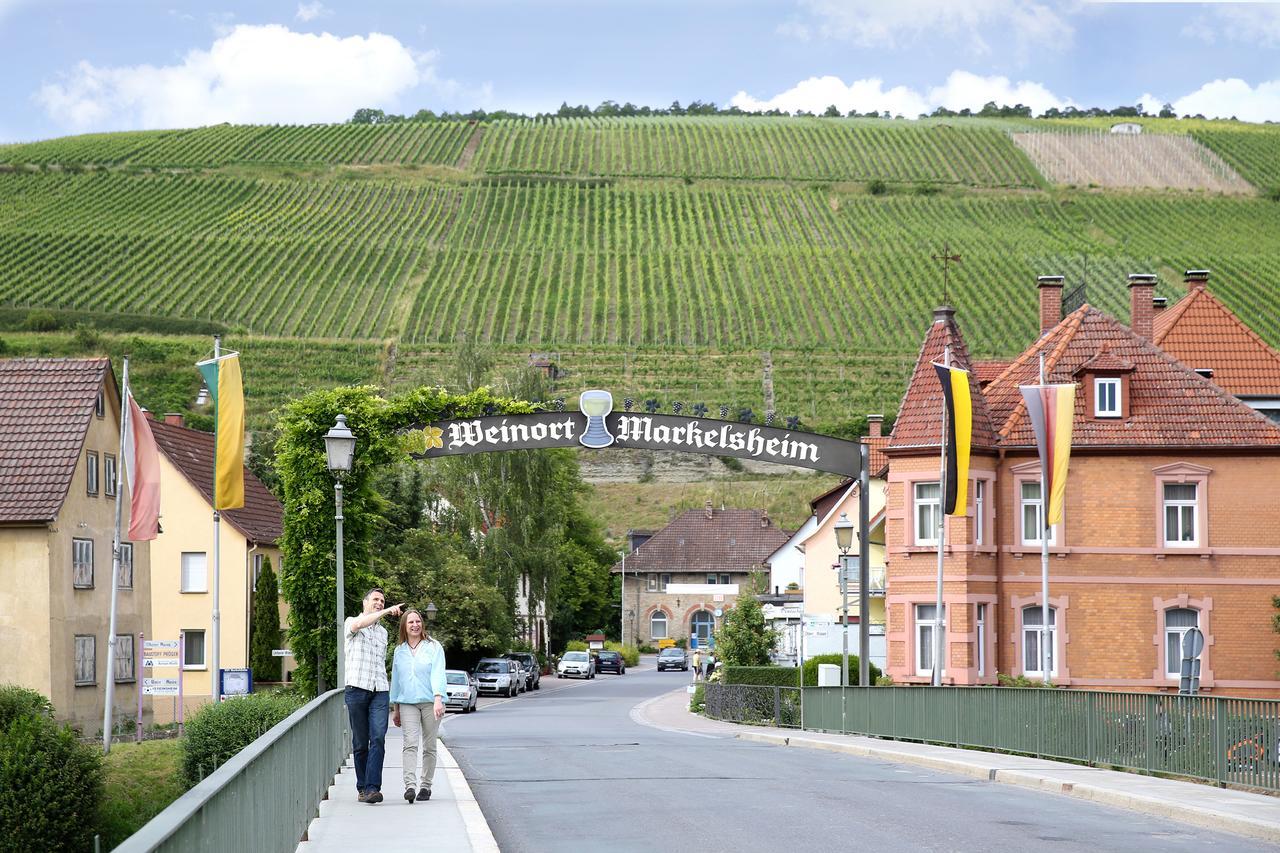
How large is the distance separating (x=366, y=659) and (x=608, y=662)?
70961 millimetres

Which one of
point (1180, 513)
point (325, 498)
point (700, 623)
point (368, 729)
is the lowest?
point (700, 623)

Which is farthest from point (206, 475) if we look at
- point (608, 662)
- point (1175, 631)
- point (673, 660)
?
point (673, 660)

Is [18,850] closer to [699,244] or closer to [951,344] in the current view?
[951,344]

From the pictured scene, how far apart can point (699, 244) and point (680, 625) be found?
99.1ft

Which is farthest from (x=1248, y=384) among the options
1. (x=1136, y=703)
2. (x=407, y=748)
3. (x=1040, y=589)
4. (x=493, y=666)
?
(x=407, y=748)

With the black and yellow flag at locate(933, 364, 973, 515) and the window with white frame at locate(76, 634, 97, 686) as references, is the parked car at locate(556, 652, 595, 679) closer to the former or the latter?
the window with white frame at locate(76, 634, 97, 686)

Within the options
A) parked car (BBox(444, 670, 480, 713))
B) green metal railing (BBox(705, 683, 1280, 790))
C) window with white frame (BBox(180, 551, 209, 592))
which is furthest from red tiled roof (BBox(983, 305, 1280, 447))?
window with white frame (BBox(180, 551, 209, 592))

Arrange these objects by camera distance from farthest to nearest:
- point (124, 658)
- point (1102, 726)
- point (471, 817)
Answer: point (124, 658), point (1102, 726), point (471, 817)

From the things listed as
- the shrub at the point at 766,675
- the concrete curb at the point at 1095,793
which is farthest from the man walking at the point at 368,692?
the shrub at the point at 766,675

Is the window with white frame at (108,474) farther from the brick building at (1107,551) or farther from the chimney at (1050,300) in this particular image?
the chimney at (1050,300)

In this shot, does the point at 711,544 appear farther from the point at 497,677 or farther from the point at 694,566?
the point at 497,677

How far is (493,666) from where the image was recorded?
57.7 meters

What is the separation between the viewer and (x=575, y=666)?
7562 centimetres

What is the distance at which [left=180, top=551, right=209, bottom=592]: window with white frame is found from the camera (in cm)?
5159
